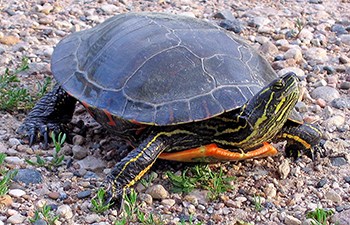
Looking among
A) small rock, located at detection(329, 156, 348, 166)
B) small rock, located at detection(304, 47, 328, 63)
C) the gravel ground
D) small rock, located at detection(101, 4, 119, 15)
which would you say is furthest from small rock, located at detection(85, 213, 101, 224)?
small rock, located at detection(101, 4, 119, 15)

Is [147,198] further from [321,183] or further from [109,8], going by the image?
[109,8]

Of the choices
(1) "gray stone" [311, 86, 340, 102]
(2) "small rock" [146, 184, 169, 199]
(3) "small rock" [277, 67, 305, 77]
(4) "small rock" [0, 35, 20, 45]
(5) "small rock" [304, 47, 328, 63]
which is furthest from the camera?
(5) "small rock" [304, 47, 328, 63]

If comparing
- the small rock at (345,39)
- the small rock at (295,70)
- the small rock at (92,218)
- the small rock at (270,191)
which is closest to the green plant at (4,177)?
the small rock at (92,218)

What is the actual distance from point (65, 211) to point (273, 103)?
1.62m

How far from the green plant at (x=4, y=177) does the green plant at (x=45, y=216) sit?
0.93ft

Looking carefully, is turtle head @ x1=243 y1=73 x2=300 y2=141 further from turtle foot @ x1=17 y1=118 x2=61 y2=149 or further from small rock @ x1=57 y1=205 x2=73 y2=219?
turtle foot @ x1=17 y1=118 x2=61 y2=149

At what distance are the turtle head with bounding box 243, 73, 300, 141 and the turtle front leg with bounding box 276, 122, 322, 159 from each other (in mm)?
391

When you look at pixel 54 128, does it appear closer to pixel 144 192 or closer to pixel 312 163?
pixel 144 192

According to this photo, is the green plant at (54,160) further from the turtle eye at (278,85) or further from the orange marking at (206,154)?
the turtle eye at (278,85)

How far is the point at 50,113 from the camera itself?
5.34m

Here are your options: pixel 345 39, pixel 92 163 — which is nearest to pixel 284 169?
pixel 92 163

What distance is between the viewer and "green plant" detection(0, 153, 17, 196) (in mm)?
4041

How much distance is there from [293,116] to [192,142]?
86cm

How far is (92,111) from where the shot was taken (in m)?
4.92
